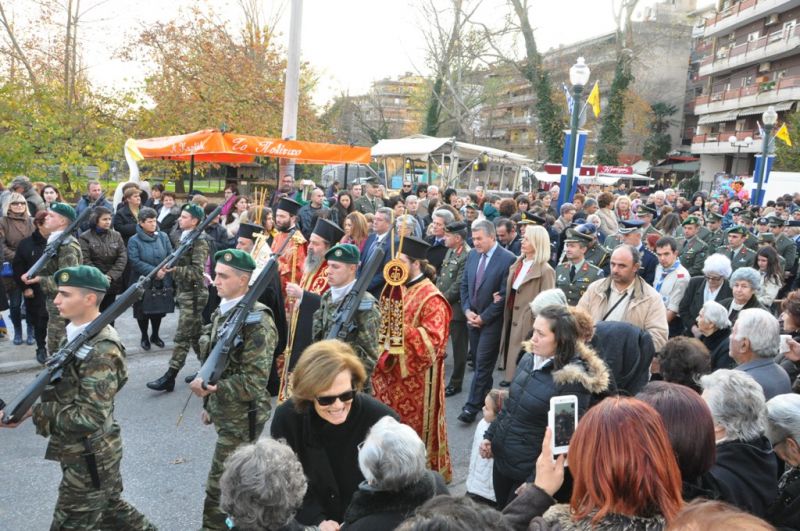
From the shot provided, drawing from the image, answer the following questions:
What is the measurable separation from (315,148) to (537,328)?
402 inches

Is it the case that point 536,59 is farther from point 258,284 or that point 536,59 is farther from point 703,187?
point 258,284

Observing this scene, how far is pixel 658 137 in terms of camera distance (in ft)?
178

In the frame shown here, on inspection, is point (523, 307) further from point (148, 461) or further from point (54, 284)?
point (54, 284)

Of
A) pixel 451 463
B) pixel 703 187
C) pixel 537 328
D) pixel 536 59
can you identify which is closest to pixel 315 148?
pixel 451 463

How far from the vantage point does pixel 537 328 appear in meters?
3.58

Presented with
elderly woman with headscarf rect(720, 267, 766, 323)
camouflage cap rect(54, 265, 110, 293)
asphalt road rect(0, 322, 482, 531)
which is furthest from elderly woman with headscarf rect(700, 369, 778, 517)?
camouflage cap rect(54, 265, 110, 293)

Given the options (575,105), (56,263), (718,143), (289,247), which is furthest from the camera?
(718,143)

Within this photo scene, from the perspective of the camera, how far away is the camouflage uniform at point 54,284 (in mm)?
6523

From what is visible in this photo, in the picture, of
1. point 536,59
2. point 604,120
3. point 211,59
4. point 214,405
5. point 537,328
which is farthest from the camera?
point 604,120

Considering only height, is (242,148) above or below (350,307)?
above

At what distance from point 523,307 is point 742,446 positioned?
363 centimetres

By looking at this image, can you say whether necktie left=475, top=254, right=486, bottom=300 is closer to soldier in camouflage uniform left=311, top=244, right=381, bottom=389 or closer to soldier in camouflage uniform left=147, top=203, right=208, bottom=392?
soldier in camouflage uniform left=311, top=244, right=381, bottom=389

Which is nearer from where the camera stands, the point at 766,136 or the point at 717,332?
the point at 717,332

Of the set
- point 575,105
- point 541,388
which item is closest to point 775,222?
point 575,105
